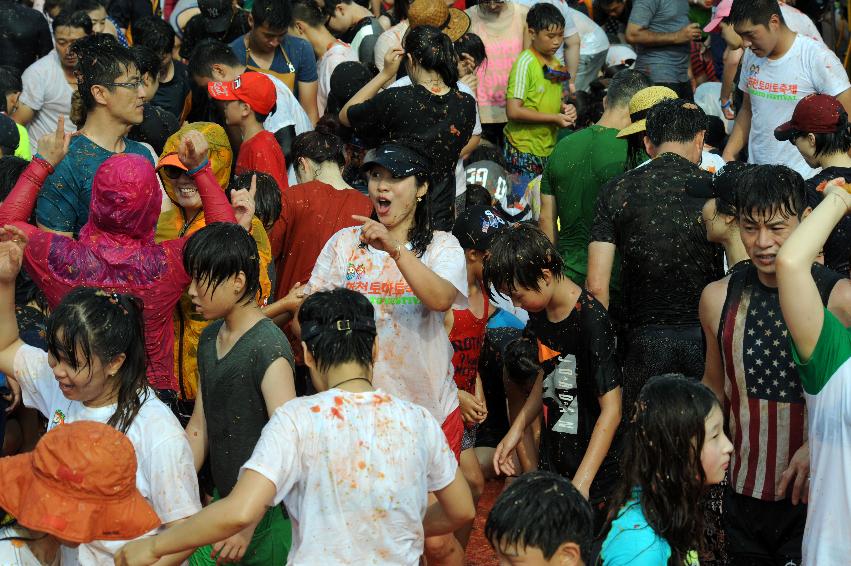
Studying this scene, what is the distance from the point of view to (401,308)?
15.9 feet

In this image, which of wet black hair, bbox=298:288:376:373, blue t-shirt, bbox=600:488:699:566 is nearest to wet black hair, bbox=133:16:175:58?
wet black hair, bbox=298:288:376:373

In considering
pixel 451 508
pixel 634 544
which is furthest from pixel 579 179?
pixel 634 544

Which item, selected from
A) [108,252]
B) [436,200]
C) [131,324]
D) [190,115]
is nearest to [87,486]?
[131,324]

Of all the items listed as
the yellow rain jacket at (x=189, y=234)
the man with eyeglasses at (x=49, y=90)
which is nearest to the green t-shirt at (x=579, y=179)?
the yellow rain jacket at (x=189, y=234)

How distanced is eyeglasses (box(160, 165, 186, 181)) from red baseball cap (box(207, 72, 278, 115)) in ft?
4.84

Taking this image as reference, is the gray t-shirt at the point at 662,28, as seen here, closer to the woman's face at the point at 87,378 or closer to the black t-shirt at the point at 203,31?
the black t-shirt at the point at 203,31

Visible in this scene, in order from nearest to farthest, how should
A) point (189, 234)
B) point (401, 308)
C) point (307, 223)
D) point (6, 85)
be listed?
point (401, 308), point (189, 234), point (307, 223), point (6, 85)

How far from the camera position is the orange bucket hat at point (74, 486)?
3.25 m

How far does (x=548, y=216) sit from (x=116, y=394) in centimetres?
379

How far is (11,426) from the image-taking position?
557 centimetres

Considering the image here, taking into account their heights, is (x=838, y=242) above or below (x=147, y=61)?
above

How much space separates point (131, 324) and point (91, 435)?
2.60 ft

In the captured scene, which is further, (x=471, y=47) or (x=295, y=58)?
(x=295, y=58)

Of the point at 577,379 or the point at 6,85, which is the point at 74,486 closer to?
the point at 577,379
